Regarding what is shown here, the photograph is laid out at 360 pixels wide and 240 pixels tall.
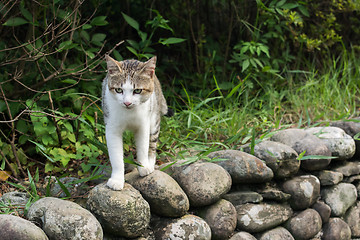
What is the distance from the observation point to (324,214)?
3.15 m

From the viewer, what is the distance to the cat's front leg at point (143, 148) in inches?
93.6

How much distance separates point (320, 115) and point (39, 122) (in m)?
2.33

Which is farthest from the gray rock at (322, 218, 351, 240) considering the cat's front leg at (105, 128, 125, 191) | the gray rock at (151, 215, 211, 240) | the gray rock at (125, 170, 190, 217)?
the cat's front leg at (105, 128, 125, 191)

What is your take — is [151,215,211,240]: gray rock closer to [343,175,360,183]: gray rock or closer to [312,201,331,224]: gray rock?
[312,201,331,224]: gray rock

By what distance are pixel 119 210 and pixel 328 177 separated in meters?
1.79

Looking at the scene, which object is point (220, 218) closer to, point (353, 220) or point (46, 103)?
point (353, 220)

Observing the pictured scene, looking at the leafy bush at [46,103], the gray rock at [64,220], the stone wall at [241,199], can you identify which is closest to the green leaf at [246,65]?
the stone wall at [241,199]

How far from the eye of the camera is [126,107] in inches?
86.4

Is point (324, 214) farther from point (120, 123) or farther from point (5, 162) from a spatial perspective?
point (5, 162)

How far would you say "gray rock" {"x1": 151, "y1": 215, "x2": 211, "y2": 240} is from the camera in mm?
2393

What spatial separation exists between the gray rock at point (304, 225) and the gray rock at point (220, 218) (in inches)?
22.6

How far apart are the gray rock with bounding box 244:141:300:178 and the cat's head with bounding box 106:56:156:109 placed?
1.05 m

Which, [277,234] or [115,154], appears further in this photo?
[277,234]

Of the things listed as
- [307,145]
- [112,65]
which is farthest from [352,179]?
[112,65]
